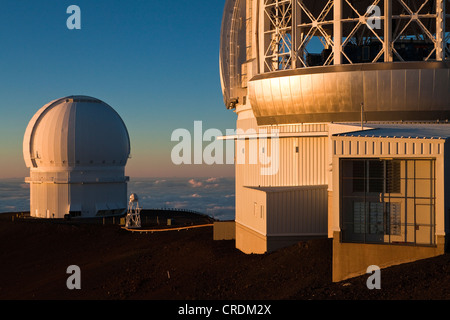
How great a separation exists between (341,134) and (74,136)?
109ft

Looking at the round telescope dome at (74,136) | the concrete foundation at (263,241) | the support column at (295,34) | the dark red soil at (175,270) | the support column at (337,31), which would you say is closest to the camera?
the dark red soil at (175,270)

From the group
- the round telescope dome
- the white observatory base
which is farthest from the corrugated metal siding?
the white observatory base

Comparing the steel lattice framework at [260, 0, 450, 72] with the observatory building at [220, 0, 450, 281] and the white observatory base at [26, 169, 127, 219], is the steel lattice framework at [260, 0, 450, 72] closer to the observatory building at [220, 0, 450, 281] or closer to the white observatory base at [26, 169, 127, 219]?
the observatory building at [220, 0, 450, 281]

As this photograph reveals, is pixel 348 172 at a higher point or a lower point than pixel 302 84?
lower

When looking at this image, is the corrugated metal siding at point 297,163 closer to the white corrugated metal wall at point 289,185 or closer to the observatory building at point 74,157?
the white corrugated metal wall at point 289,185

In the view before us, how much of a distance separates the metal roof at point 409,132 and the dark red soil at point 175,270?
3.89 m

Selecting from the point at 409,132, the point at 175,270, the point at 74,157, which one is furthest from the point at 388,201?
the point at 74,157

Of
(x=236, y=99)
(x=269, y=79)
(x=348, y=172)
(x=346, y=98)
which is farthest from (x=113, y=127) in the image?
(x=348, y=172)

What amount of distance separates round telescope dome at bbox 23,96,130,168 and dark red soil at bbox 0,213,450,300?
368 inches

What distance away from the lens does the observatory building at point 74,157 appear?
4909 centimetres

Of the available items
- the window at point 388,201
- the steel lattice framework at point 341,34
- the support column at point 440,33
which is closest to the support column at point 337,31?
the steel lattice framework at point 341,34
